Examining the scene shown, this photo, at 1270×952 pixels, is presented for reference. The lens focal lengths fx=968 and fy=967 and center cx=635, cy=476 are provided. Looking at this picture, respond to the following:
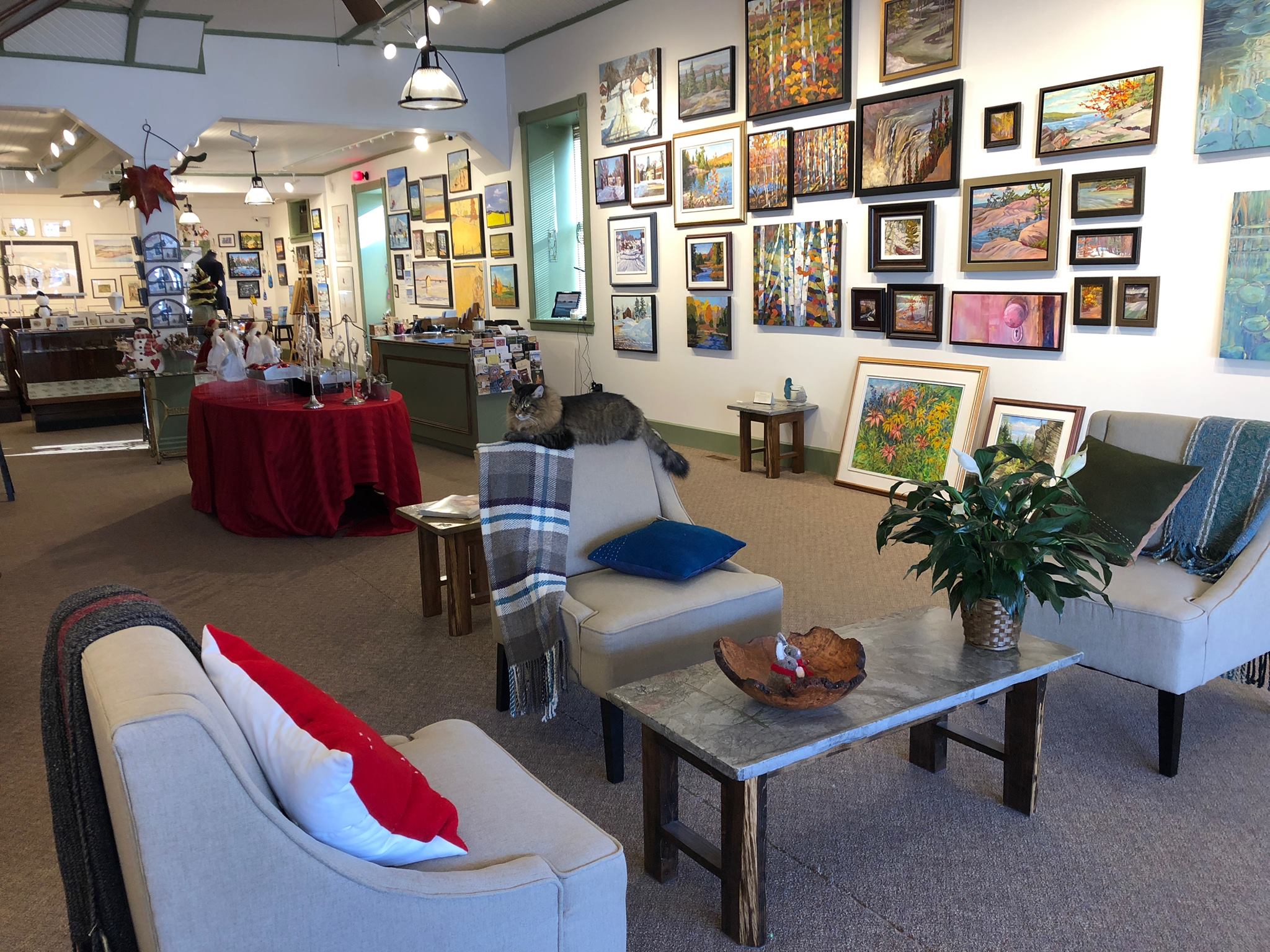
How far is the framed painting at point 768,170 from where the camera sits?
21.7 feet

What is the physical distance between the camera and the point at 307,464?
5.46 meters

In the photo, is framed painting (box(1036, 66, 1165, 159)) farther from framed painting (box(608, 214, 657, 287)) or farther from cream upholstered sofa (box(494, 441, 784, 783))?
framed painting (box(608, 214, 657, 287))

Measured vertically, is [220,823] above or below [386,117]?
below

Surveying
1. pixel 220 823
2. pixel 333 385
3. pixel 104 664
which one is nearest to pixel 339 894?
pixel 220 823

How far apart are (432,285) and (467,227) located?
4.12ft

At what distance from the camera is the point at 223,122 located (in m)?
10.9

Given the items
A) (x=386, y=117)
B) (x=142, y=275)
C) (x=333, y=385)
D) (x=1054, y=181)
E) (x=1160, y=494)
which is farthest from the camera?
(x=386, y=117)

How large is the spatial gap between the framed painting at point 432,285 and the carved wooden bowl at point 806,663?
31.3 ft

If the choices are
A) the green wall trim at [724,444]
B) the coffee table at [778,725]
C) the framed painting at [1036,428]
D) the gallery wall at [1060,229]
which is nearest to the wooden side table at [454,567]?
the coffee table at [778,725]

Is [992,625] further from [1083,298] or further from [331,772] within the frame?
[1083,298]

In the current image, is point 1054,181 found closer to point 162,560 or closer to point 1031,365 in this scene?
point 1031,365

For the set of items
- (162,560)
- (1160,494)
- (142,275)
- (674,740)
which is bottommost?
(162,560)

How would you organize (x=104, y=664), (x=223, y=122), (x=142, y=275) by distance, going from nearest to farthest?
(x=104, y=664) → (x=142, y=275) → (x=223, y=122)

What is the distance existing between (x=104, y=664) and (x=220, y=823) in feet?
1.04
